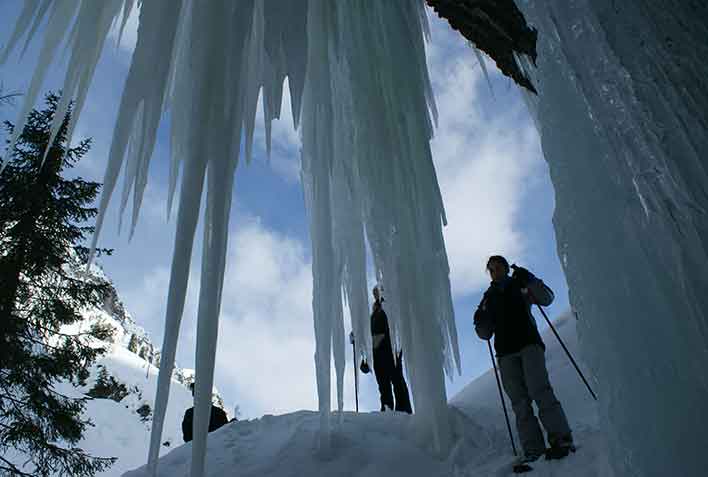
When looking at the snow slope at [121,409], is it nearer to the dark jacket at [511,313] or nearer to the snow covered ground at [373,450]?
the snow covered ground at [373,450]

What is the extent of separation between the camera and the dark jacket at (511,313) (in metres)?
3.60

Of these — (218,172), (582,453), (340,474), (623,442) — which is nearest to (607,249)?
(623,442)

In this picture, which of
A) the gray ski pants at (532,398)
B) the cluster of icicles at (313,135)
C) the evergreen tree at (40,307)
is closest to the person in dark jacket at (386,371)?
the cluster of icicles at (313,135)

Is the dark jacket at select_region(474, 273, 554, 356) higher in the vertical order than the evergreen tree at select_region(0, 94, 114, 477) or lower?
lower

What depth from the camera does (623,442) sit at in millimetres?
1171

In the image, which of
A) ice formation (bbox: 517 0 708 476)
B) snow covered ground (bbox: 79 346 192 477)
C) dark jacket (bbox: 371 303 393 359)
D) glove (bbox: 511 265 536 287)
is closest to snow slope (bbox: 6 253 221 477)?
snow covered ground (bbox: 79 346 192 477)

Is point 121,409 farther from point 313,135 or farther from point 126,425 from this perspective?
point 313,135

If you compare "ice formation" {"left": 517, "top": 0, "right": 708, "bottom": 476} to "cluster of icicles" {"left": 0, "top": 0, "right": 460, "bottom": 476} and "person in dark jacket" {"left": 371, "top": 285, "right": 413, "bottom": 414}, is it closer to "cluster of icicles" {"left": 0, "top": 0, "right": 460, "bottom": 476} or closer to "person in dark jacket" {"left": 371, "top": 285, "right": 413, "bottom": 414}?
"cluster of icicles" {"left": 0, "top": 0, "right": 460, "bottom": 476}

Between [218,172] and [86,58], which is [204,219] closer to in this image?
[218,172]

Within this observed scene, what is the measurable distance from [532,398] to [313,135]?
254 cm

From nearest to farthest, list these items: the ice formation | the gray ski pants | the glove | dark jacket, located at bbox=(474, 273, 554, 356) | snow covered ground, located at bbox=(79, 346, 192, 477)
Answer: the ice formation → the gray ski pants → dark jacket, located at bbox=(474, 273, 554, 356) → the glove → snow covered ground, located at bbox=(79, 346, 192, 477)

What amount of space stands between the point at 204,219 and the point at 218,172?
0.61 ft

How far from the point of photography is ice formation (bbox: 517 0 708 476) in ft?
3.61

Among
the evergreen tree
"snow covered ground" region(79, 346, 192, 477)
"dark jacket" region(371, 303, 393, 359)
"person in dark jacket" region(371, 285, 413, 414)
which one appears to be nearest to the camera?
"person in dark jacket" region(371, 285, 413, 414)
